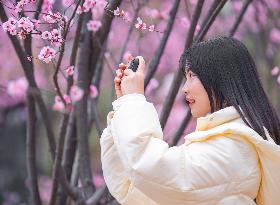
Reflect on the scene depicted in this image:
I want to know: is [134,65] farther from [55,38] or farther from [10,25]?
[10,25]

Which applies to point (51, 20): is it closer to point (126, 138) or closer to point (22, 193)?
point (126, 138)

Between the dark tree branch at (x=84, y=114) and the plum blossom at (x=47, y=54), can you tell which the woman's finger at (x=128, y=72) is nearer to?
the plum blossom at (x=47, y=54)

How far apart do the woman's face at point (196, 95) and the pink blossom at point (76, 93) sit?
5.27 ft

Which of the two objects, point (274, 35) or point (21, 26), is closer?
point (21, 26)

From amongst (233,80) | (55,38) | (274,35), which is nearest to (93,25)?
(55,38)

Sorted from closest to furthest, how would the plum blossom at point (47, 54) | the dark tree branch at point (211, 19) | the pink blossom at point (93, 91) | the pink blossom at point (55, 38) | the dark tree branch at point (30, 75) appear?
the pink blossom at point (55, 38) → the plum blossom at point (47, 54) → the dark tree branch at point (30, 75) → the dark tree branch at point (211, 19) → the pink blossom at point (93, 91)

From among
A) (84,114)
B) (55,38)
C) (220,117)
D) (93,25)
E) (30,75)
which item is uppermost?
(220,117)

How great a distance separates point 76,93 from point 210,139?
1.80m

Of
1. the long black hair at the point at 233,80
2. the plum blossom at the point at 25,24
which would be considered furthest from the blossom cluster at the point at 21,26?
the long black hair at the point at 233,80

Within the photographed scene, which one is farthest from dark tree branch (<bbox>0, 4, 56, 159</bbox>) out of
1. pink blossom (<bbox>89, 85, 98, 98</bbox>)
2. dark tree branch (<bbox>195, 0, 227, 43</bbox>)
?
dark tree branch (<bbox>195, 0, 227, 43</bbox>)

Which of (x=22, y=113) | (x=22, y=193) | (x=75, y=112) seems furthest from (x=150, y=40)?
(x=75, y=112)

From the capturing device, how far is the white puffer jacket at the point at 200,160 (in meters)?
1.84

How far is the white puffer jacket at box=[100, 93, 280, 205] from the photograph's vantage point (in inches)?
72.4

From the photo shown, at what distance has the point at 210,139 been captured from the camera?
6.24 feet
